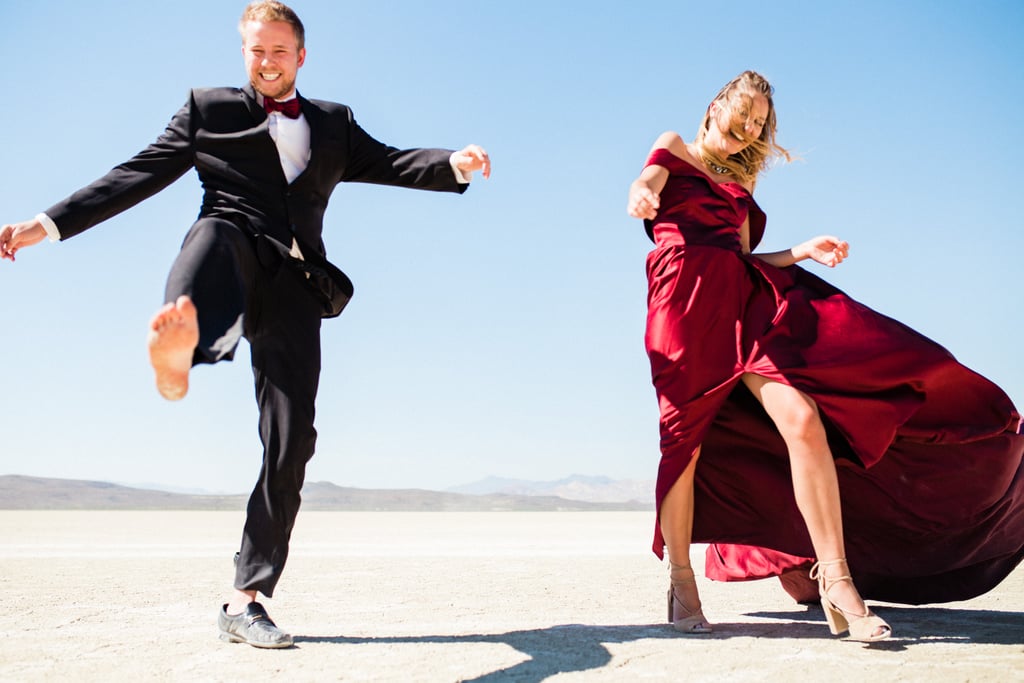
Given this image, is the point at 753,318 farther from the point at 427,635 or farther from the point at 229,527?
the point at 229,527

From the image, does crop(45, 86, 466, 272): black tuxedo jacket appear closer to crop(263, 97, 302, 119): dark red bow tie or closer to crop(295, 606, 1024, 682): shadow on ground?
crop(263, 97, 302, 119): dark red bow tie

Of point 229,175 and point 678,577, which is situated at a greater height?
point 229,175

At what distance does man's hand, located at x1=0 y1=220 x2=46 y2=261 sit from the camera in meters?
3.54

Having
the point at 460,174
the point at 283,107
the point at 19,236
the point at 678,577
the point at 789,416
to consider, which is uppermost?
the point at 283,107

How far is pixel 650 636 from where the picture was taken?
3.48 metres

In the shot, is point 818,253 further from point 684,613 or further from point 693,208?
point 684,613

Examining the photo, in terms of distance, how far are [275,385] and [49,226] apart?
105 centimetres

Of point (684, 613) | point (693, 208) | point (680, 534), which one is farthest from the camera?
point (693, 208)

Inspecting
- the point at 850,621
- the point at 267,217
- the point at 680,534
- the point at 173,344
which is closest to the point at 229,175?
the point at 267,217

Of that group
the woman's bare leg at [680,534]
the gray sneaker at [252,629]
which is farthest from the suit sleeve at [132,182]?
the woman's bare leg at [680,534]

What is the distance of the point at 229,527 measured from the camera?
1288 centimetres

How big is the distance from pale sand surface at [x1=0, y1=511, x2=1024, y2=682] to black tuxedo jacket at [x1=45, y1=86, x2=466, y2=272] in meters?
1.54

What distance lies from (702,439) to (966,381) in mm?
1075

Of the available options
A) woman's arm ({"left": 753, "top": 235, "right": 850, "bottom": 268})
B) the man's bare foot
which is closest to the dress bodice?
woman's arm ({"left": 753, "top": 235, "right": 850, "bottom": 268})
